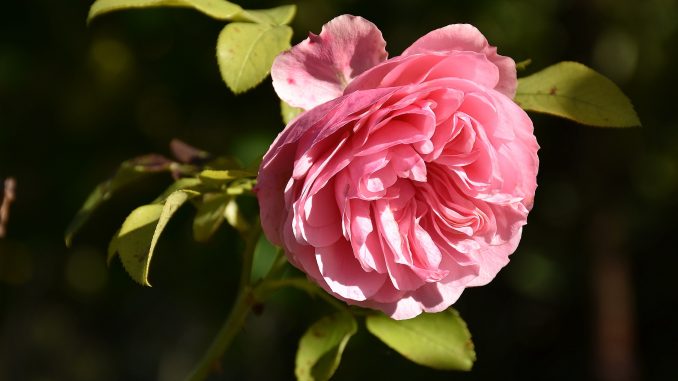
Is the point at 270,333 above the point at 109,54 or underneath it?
underneath

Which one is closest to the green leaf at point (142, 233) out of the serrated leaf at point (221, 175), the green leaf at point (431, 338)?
the serrated leaf at point (221, 175)

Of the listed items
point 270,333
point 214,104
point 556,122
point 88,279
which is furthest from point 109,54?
point 556,122

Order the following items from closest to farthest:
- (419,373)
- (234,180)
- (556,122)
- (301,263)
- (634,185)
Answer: (301,263)
(234,180)
(419,373)
(556,122)
(634,185)

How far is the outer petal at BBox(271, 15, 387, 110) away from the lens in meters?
0.65

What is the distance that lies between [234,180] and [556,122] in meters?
2.63

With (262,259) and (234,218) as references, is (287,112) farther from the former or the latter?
(262,259)

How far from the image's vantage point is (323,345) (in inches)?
31.9

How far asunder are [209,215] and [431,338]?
0.76 ft

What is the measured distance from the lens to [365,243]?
0.65 metres

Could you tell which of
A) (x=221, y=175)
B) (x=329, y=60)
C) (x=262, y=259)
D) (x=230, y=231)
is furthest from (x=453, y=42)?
(x=230, y=231)

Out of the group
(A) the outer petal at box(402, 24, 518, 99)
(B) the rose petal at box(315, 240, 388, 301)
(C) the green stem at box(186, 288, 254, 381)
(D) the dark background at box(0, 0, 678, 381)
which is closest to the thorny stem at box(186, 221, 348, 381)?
(C) the green stem at box(186, 288, 254, 381)

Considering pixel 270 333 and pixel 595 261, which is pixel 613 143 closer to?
pixel 595 261

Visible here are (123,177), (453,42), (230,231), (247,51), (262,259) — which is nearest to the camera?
(453,42)

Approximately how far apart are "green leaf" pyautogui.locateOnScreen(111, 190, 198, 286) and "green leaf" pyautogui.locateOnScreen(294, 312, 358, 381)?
0.19 metres
